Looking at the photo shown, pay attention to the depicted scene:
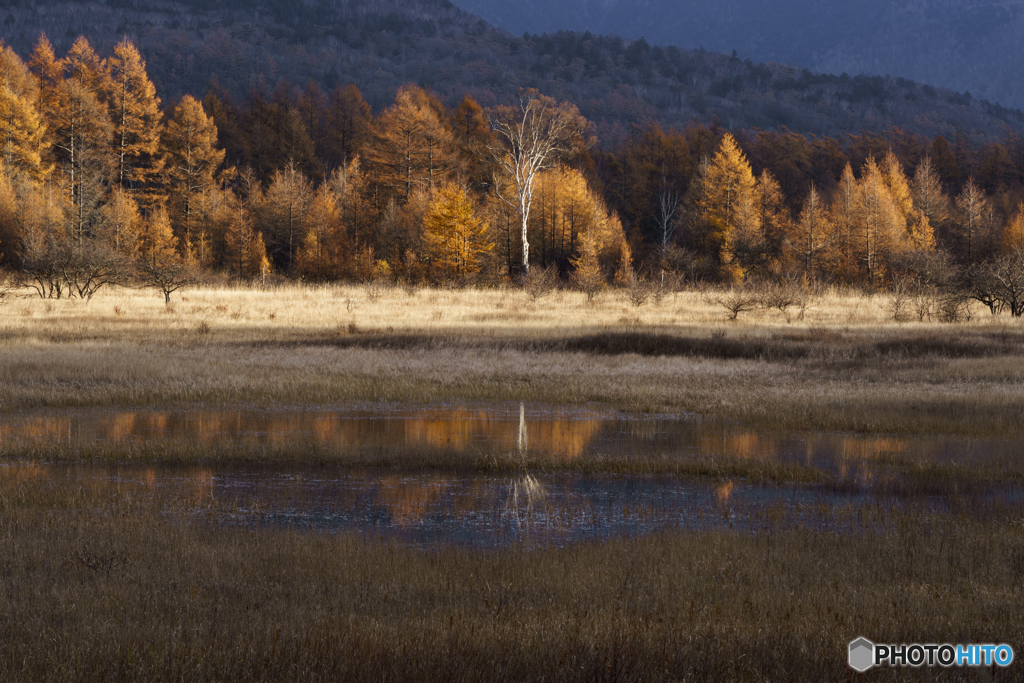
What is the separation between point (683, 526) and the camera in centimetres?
942

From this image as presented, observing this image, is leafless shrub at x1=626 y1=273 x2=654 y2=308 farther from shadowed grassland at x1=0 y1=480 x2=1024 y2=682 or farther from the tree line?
shadowed grassland at x1=0 y1=480 x2=1024 y2=682

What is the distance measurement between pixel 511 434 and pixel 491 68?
151 m

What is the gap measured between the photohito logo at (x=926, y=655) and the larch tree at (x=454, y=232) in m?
49.4

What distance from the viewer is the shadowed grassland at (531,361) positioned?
1773 centimetres

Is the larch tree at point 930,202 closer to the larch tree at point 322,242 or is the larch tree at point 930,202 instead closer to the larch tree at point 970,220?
the larch tree at point 970,220

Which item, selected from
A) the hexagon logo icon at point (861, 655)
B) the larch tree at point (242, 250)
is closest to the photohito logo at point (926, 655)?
the hexagon logo icon at point (861, 655)

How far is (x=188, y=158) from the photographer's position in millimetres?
63625

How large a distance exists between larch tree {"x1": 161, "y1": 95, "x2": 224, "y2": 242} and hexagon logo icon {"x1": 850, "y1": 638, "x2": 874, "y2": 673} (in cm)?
6412

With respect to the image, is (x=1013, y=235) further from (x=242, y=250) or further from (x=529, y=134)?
(x=242, y=250)

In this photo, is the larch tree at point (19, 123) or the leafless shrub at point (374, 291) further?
the larch tree at point (19, 123)

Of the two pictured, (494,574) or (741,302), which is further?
(741,302)

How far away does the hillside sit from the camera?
139750 mm

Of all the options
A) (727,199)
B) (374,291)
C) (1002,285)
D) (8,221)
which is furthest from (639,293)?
(8,221)

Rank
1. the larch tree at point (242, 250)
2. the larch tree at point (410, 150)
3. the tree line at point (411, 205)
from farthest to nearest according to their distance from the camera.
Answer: the larch tree at point (410, 150)
the larch tree at point (242, 250)
the tree line at point (411, 205)
